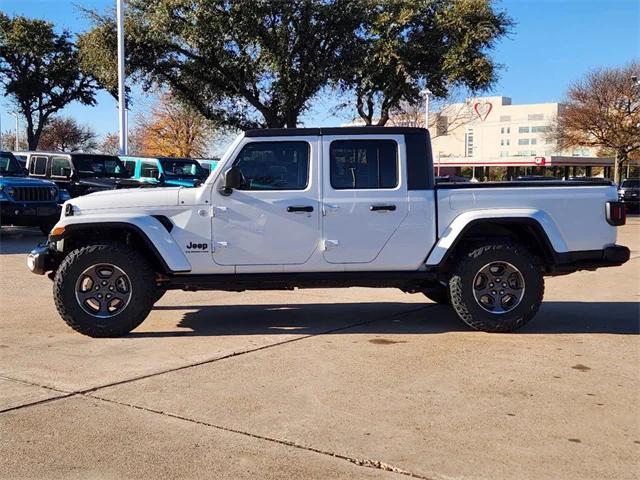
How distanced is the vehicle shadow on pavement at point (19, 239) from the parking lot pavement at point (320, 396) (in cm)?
650

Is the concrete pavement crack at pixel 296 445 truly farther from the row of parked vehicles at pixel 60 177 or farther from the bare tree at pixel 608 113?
the bare tree at pixel 608 113

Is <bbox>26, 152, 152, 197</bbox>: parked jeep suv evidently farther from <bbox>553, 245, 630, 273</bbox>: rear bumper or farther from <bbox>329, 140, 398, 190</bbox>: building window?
<bbox>553, 245, 630, 273</bbox>: rear bumper

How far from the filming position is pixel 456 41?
85.2ft

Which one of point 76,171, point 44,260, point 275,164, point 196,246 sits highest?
point 76,171

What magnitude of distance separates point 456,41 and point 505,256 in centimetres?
2082

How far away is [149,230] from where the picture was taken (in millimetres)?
6590

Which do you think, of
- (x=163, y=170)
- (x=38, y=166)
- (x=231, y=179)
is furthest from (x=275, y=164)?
(x=163, y=170)

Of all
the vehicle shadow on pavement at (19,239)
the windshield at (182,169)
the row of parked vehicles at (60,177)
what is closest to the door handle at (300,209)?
the row of parked vehicles at (60,177)

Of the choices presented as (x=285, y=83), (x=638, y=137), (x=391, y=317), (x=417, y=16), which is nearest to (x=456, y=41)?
(x=417, y=16)

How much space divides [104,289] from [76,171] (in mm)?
12607

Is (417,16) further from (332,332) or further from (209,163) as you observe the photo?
(332,332)

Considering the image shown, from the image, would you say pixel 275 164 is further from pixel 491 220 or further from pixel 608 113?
pixel 608 113

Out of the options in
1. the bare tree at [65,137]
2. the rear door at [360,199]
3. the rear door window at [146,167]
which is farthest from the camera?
the bare tree at [65,137]

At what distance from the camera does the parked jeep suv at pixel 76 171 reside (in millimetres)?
18172
